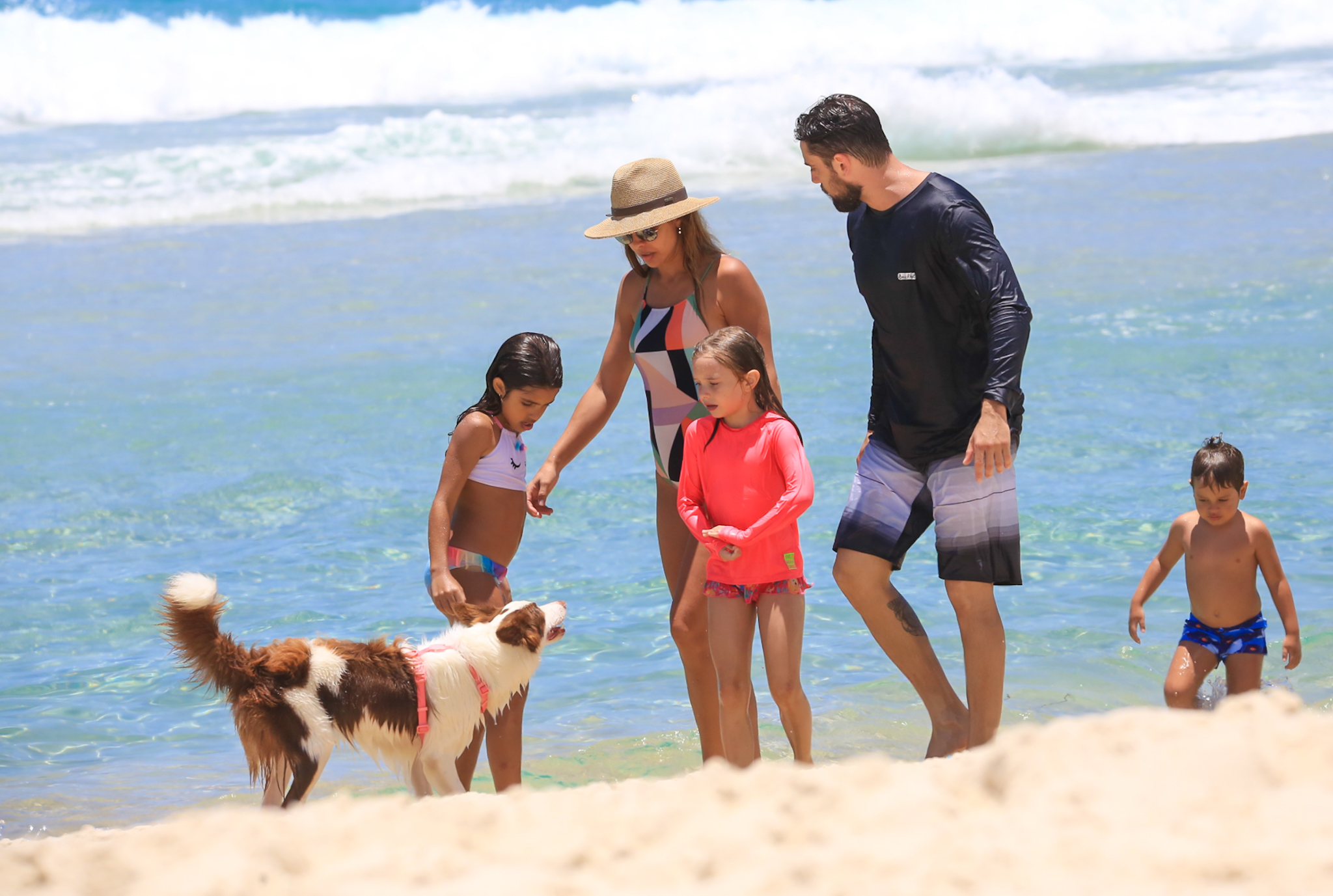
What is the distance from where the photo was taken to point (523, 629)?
14.2 ft

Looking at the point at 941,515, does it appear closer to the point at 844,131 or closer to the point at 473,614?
the point at 844,131

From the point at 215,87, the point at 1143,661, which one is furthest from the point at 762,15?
the point at 1143,661

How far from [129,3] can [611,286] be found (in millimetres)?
31336

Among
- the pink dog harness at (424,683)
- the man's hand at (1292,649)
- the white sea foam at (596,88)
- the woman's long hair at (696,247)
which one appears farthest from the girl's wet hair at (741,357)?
the white sea foam at (596,88)

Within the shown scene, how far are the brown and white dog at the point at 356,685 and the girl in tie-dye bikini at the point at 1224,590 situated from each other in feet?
8.11

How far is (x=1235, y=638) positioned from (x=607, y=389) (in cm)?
259

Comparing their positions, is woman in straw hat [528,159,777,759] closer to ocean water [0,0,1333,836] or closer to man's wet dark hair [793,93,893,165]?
man's wet dark hair [793,93,893,165]

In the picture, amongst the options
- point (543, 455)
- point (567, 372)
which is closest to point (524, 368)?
point (543, 455)

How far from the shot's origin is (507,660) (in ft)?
14.3

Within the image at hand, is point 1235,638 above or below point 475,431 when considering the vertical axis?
below

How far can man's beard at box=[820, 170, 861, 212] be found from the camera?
438cm

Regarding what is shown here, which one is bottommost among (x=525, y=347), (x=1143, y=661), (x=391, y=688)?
(x=1143, y=661)

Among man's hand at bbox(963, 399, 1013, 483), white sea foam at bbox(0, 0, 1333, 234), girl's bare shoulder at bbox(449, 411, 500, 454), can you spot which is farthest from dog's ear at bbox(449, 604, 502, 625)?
white sea foam at bbox(0, 0, 1333, 234)

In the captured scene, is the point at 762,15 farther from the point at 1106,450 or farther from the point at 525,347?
the point at 525,347
